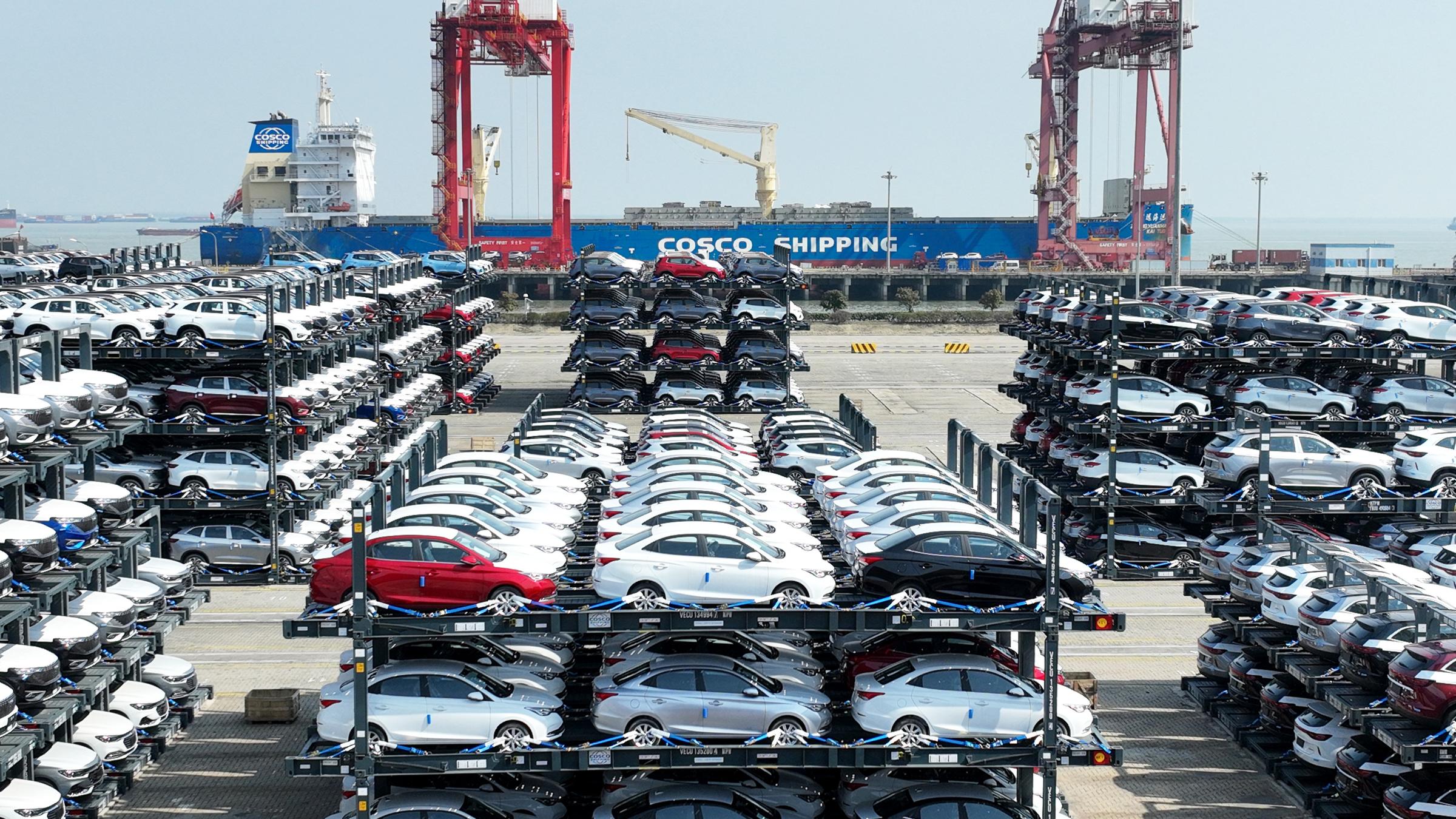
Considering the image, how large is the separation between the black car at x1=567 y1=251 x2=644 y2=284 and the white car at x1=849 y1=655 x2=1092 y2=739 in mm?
31105

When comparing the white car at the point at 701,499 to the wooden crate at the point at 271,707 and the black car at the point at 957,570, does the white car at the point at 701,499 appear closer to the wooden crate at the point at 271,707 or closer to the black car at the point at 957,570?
the black car at the point at 957,570

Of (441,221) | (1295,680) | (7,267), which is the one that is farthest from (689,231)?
(1295,680)

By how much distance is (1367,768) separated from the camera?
1948 centimetres

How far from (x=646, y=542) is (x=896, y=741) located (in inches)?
154

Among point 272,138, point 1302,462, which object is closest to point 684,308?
point 1302,462

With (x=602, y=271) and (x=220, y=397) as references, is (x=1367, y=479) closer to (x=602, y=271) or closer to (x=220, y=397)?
(x=602, y=271)

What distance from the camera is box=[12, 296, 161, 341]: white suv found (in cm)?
3516

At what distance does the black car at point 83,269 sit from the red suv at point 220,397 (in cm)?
2408

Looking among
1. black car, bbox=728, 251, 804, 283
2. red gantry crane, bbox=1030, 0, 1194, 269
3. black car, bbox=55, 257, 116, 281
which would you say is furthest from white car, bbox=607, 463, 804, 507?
red gantry crane, bbox=1030, 0, 1194, 269

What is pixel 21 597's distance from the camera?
1997 cm

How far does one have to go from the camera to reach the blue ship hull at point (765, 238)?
136375 millimetres

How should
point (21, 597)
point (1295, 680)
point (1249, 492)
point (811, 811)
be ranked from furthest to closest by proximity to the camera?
point (1249, 492), point (1295, 680), point (21, 597), point (811, 811)

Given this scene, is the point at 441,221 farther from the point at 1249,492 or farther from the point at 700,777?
the point at 700,777

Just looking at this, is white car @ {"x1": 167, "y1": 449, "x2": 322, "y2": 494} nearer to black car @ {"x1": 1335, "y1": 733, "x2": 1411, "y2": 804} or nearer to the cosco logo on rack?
black car @ {"x1": 1335, "y1": 733, "x2": 1411, "y2": 804}
